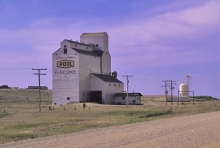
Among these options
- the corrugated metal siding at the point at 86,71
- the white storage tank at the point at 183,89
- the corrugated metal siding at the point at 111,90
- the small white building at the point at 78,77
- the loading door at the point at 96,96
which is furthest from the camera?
the white storage tank at the point at 183,89

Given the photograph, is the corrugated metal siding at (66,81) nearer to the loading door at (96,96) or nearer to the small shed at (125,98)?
the loading door at (96,96)

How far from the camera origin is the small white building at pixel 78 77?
73.2 meters

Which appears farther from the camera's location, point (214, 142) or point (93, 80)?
point (93, 80)

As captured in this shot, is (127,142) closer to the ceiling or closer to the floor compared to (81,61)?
closer to the floor

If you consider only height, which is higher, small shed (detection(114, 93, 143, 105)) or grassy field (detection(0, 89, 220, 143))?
small shed (detection(114, 93, 143, 105))

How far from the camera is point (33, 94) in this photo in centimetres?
12381

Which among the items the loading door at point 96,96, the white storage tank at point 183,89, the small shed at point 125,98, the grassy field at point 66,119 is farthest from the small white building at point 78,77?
the white storage tank at point 183,89

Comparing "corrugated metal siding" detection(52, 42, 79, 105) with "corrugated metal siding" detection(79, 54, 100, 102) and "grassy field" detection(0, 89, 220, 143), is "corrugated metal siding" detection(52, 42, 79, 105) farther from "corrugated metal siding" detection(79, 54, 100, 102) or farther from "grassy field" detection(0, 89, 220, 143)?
"grassy field" detection(0, 89, 220, 143)

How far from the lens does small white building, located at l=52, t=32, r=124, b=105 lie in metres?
73.2

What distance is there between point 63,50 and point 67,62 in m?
2.61

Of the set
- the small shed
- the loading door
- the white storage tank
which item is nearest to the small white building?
the loading door

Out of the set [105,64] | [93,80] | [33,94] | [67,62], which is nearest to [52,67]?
[67,62]

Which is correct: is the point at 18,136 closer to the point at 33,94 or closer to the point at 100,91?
the point at 100,91

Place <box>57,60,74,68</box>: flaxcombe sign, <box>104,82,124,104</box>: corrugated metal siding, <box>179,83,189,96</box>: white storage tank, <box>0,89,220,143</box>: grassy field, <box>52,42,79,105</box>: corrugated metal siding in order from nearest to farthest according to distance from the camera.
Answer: <box>0,89,220,143</box>: grassy field → <box>52,42,79,105</box>: corrugated metal siding → <box>57,60,74,68</box>: flaxcombe sign → <box>104,82,124,104</box>: corrugated metal siding → <box>179,83,189,96</box>: white storage tank
